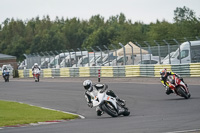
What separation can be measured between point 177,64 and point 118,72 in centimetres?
717

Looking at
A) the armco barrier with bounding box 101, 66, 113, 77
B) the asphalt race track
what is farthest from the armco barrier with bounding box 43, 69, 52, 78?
the asphalt race track

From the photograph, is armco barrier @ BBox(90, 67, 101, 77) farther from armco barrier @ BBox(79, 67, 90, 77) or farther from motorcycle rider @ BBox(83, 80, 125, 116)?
motorcycle rider @ BBox(83, 80, 125, 116)

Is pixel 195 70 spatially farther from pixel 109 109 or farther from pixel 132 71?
pixel 109 109

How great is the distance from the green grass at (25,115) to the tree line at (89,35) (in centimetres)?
3635

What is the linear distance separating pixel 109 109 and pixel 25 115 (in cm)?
310

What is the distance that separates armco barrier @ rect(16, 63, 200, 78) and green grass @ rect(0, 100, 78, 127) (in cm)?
1369

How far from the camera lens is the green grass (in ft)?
46.8

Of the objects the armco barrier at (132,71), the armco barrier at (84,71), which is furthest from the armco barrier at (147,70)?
the armco barrier at (84,71)

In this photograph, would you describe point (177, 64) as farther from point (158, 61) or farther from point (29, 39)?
point (29, 39)

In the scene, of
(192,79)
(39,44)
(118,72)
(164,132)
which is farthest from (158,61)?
(39,44)

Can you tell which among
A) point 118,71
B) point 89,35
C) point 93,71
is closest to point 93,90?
point 118,71

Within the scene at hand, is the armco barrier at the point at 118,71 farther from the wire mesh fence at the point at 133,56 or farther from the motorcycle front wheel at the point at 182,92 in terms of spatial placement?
the motorcycle front wheel at the point at 182,92

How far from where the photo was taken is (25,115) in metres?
16.1

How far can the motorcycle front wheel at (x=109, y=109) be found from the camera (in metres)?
14.2
